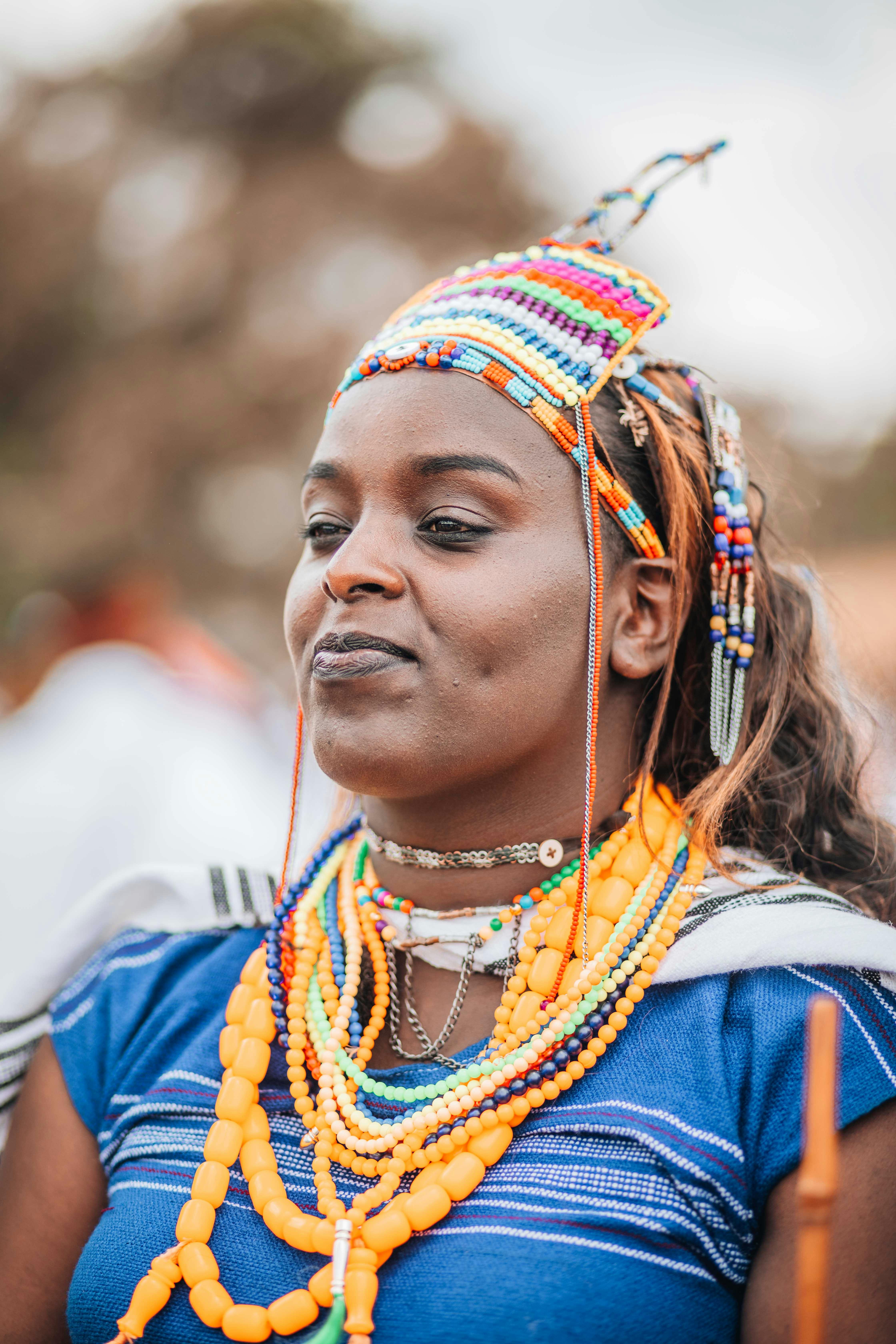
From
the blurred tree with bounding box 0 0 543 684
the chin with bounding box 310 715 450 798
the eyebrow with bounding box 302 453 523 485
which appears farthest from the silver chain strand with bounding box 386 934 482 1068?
the blurred tree with bounding box 0 0 543 684

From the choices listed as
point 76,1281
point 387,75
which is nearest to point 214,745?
point 76,1281

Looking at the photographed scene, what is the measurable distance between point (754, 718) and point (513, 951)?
755 millimetres

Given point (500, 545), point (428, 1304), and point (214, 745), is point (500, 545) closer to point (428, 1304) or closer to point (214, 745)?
point (428, 1304)

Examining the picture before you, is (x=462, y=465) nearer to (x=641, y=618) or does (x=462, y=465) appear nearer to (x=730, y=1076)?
(x=641, y=618)

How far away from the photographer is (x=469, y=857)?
1.96 m

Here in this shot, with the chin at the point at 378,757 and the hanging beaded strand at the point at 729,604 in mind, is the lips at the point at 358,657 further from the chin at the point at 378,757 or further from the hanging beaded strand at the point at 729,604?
the hanging beaded strand at the point at 729,604

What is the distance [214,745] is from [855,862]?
3.35 meters

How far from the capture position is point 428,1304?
4.99ft

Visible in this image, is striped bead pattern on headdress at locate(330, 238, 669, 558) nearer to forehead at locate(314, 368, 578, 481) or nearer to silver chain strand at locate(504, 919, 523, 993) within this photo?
forehead at locate(314, 368, 578, 481)

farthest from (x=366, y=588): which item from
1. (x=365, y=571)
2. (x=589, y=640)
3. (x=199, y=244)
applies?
(x=199, y=244)

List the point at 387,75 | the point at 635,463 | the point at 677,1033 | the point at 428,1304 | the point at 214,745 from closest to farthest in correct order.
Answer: the point at 428,1304 < the point at 677,1033 < the point at 635,463 < the point at 214,745 < the point at 387,75

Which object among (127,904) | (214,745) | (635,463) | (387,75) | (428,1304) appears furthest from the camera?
(387,75)

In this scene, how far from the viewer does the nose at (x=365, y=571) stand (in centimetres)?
182

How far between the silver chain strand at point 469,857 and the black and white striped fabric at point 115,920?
0.44 m
